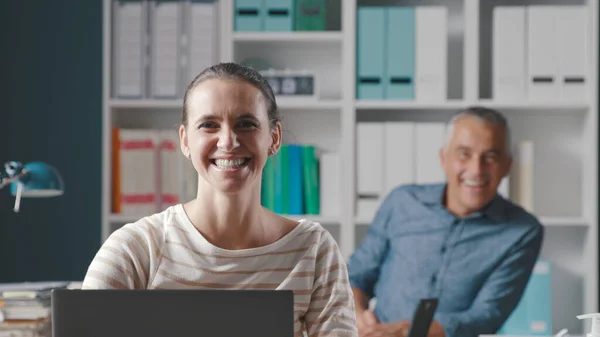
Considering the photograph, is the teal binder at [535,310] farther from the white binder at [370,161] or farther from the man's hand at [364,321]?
the man's hand at [364,321]

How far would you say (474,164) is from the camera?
2.73 meters

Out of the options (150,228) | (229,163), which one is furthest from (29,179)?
(229,163)

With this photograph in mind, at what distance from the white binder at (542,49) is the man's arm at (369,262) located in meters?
0.96

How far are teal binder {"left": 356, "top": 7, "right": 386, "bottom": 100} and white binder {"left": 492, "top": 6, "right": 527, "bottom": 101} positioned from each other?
0.48 meters

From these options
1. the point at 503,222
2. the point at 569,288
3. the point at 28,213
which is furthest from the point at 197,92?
the point at 569,288

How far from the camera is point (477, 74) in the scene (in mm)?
3230

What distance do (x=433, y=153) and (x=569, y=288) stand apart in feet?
3.06

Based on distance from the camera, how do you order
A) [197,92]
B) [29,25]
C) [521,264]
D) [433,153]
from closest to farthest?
[197,92] < [521,264] < [433,153] < [29,25]

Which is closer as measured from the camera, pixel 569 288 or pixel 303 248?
pixel 303 248

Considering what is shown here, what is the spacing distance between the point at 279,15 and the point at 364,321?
1423 millimetres

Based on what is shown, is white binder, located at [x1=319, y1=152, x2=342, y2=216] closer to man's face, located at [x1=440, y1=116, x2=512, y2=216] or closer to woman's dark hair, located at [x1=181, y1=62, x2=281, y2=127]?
man's face, located at [x1=440, y1=116, x2=512, y2=216]

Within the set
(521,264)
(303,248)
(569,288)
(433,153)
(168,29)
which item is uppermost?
(168,29)

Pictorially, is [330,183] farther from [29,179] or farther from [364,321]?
[29,179]

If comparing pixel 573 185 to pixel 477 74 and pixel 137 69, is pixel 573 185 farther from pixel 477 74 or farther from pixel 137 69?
pixel 137 69
